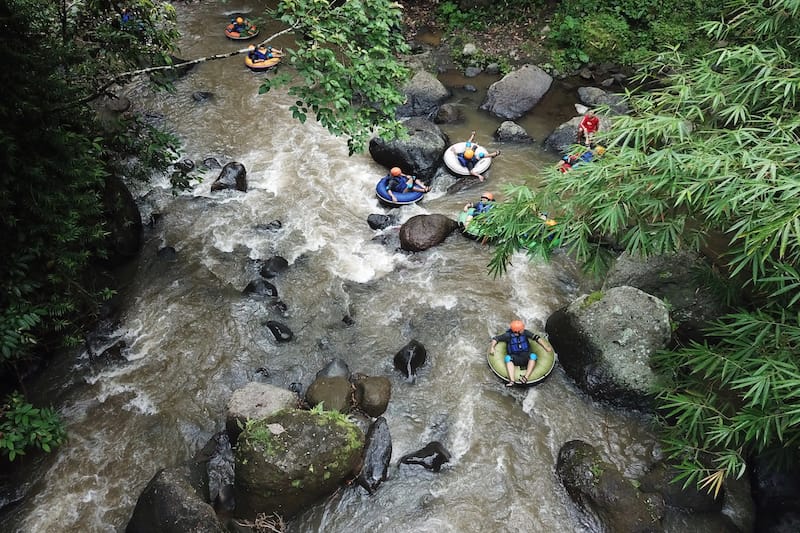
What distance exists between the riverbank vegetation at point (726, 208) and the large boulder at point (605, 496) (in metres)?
0.73

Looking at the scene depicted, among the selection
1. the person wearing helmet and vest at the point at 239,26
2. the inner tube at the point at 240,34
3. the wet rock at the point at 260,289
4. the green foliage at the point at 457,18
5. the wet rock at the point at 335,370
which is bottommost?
the wet rock at the point at 335,370

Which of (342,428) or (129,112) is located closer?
(342,428)

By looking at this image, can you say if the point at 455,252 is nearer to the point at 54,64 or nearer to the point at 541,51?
the point at 54,64

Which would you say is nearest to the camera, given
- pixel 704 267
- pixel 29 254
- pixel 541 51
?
pixel 29 254

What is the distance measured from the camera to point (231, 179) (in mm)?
11305

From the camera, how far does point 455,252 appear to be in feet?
32.9

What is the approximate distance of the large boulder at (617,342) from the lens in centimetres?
737

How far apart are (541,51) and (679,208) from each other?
401 inches

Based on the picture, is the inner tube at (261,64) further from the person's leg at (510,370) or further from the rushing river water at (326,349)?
the person's leg at (510,370)

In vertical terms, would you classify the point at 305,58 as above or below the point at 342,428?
above

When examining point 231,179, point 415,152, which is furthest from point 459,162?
point 231,179

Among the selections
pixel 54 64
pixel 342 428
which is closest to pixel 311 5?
pixel 54 64

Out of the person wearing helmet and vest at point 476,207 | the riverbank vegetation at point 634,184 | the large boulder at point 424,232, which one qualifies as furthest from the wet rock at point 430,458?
the person wearing helmet and vest at point 476,207

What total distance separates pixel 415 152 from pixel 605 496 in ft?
25.7
